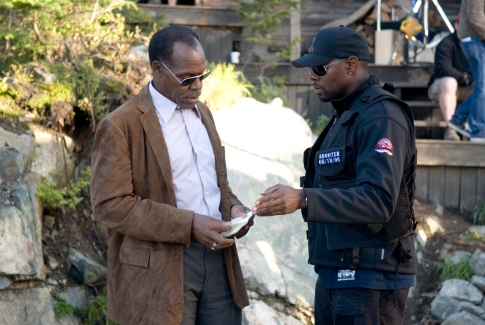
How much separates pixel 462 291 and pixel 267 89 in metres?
3.32

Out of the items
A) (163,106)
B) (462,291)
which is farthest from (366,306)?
(462,291)

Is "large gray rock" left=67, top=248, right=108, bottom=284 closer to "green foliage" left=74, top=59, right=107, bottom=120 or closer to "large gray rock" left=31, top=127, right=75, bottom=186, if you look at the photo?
"large gray rock" left=31, top=127, right=75, bottom=186

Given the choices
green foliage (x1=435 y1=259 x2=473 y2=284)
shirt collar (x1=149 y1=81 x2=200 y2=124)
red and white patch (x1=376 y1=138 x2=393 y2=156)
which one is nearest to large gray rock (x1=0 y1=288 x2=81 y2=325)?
shirt collar (x1=149 y1=81 x2=200 y2=124)

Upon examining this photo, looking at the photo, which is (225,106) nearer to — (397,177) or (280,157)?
(280,157)

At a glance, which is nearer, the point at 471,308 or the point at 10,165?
the point at 10,165

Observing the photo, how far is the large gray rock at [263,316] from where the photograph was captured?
5551 millimetres

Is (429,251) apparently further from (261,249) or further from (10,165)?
(10,165)

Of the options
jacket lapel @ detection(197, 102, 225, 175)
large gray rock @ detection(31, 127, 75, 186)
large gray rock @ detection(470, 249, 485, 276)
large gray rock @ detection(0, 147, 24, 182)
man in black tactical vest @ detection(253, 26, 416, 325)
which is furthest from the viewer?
large gray rock @ detection(470, 249, 485, 276)

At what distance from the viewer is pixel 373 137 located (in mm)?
3156

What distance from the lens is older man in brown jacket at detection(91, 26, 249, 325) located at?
340 centimetres

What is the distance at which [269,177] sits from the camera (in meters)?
6.88

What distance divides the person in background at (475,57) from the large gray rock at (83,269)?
15.1 ft

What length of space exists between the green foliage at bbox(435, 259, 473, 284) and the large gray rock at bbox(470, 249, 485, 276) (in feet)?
0.15

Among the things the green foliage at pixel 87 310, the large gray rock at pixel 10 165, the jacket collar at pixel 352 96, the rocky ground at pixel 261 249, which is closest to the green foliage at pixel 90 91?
the rocky ground at pixel 261 249
